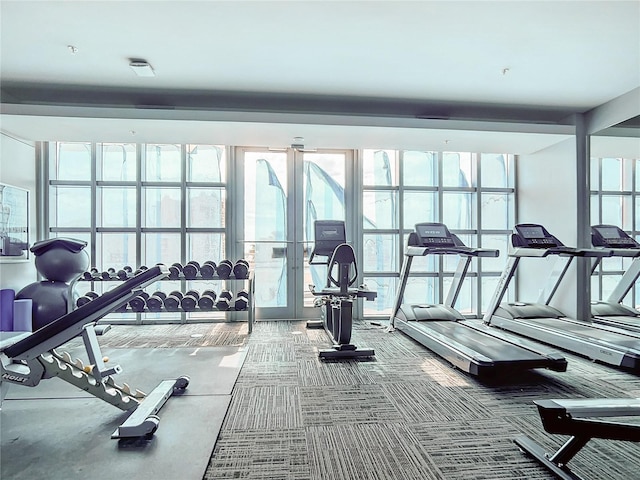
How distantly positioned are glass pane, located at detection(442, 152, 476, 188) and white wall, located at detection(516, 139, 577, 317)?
0.82 metres

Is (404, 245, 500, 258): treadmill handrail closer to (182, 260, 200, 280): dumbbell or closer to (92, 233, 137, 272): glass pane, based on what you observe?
(182, 260, 200, 280): dumbbell

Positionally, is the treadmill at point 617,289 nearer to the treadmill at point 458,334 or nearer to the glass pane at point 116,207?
the treadmill at point 458,334

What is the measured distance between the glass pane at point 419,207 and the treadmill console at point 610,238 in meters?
2.23

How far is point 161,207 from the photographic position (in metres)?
6.03

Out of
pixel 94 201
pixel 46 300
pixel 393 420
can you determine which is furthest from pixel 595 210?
pixel 94 201

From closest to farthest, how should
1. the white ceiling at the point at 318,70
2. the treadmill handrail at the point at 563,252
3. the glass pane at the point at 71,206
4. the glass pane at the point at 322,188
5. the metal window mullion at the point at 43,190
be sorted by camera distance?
1. the white ceiling at the point at 318,70
2. the treadmill handrail at the point at 563,252
3. the metal window mullion at the point at 43,190
4. the glass pane at the point at 71,206
5. the glass pane at the point at 322,188

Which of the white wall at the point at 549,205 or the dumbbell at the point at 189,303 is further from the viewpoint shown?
the white wall at the point at 549,205

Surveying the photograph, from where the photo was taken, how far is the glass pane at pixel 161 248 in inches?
237

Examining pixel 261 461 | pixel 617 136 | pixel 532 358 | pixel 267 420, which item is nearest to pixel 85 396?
pixel 267 420

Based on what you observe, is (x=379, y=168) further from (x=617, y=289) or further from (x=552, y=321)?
(x=617, y=289)

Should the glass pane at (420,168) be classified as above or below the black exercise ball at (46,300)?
above

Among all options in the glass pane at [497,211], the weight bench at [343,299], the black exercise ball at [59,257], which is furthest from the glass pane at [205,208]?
the glass pane at [497,211]

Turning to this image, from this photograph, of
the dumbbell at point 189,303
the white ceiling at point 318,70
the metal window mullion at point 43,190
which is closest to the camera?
the white ceiling at point 318,70

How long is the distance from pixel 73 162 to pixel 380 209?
494cm
